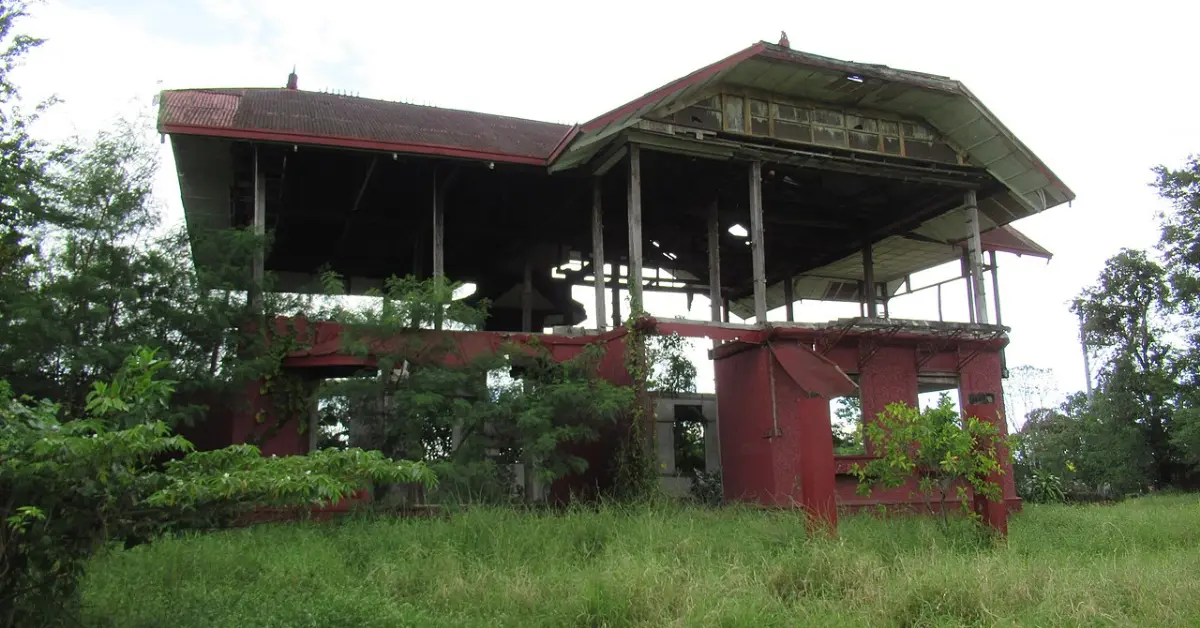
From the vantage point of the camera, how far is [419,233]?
1783 cm

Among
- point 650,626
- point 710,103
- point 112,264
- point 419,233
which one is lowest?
point 650,626

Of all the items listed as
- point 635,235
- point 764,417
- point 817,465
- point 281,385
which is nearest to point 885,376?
point 764,417

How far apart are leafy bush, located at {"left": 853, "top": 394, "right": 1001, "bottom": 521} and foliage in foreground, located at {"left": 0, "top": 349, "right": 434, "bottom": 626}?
21.2ft

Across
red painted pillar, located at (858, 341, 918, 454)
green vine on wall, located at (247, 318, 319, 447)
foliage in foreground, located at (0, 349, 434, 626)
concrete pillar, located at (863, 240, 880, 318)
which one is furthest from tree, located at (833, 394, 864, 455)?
foliage in foreground, located at (0, 349, 434, 626)

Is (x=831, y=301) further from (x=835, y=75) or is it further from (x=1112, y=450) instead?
(x=835, y=75)

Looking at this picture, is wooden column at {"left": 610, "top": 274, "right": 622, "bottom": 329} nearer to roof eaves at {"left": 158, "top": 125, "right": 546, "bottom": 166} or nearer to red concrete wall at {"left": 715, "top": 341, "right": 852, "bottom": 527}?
red concrete wall at {"left": 715, "top": 341, "right": 852, "bottom": 527}

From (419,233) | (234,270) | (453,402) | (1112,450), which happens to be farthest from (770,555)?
(1112,450)

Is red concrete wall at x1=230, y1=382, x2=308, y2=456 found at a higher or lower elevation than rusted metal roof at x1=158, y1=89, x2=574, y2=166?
lower

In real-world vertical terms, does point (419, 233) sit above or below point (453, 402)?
above

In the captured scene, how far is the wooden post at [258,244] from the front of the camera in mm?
13344

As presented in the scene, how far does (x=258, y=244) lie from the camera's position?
13.5m

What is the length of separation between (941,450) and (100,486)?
852cm

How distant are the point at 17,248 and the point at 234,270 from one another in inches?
118

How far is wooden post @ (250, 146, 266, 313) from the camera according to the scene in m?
13.3
